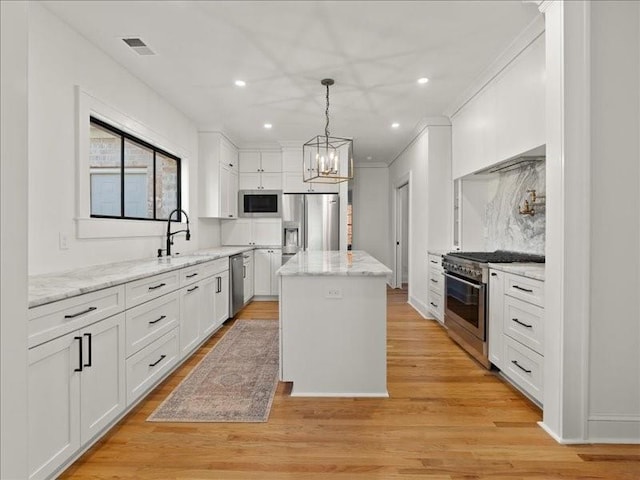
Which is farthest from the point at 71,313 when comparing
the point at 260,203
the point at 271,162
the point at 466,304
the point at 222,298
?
the point at 271,162

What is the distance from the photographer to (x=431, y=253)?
478cm

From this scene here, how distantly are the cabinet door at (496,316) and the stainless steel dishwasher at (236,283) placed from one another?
3.06m

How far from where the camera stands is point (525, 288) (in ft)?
8.29

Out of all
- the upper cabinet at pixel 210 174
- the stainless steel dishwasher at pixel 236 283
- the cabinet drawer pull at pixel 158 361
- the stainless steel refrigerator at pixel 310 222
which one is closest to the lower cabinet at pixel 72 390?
the cabinet drawer pull at pixel 158 361

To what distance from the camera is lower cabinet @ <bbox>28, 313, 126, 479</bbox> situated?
1570 millimetres

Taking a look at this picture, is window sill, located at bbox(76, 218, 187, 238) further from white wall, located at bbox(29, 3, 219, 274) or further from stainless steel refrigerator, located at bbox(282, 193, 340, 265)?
stainless steel refrigerator, located at bbox(282, 193, 340, 265)

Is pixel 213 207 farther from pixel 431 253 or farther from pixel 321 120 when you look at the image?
pixel 431 253

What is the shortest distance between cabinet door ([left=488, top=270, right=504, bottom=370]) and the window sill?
124 inches

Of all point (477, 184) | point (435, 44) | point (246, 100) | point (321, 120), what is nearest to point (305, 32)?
point (435, 44)

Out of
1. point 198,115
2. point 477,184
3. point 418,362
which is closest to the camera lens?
point 418,362

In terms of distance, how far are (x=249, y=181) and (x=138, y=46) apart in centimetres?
352

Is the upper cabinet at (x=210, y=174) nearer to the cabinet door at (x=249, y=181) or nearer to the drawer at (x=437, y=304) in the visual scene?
the cabinet door at (x=249, y=181)

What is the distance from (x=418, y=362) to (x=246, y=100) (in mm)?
3281

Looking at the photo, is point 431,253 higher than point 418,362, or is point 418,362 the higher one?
point 431,253
